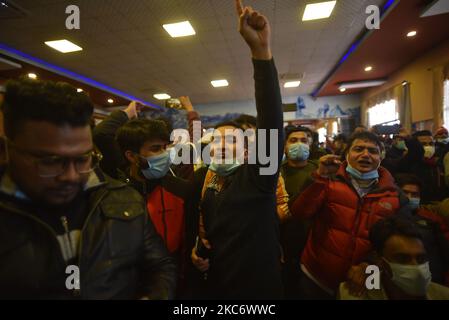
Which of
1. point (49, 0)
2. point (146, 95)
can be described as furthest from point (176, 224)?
point (146, 95)

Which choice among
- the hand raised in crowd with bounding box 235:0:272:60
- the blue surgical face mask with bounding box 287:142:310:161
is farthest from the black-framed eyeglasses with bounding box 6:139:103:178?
the blue surgical face mask with bounding box 287:142:310:161

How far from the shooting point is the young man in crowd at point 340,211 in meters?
1.37

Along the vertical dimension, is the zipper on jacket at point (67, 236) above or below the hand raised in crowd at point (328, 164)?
below

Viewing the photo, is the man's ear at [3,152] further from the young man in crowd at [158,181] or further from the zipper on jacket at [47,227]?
the young man in crowd at [158,181]

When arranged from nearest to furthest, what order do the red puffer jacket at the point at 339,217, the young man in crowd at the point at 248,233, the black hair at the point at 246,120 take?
the young man in crowd at the point at 248,233
the black hair at the point at 246,120
the red puffer jacket at the point at 339,217

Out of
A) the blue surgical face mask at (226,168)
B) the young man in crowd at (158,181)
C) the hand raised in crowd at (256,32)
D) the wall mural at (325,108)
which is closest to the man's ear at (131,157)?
the young man in crowd at (158,181)

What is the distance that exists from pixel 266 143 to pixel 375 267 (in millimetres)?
981

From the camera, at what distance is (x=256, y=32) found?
825 millimetres

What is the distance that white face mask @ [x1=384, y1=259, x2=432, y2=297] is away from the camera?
1.21m

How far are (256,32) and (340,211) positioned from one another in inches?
44.4

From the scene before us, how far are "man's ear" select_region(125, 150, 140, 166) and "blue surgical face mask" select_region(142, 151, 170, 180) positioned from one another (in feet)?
0.26
